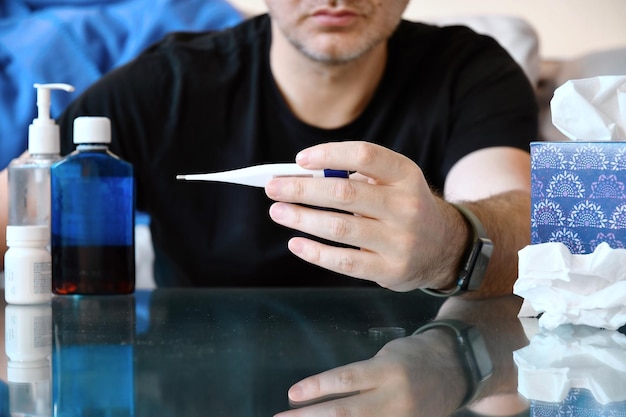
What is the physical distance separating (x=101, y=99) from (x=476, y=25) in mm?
858

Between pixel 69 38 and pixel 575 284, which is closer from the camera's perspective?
pixel 575 284

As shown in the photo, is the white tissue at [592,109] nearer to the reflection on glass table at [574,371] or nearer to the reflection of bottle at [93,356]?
the reflection on glass table at [574,371]

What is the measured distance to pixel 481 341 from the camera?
0.70 metres

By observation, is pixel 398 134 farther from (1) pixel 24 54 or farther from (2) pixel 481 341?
(1) pixel 24 54

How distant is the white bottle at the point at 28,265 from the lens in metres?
0.86

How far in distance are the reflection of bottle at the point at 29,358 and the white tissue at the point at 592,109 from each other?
1.63ft

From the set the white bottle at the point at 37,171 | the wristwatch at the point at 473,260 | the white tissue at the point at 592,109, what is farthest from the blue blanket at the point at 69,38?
the white tissue at the point at 592,109

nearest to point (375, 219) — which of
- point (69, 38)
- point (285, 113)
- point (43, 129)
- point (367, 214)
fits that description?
point (367, 214)

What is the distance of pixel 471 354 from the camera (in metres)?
0.65

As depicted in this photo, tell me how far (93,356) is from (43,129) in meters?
0.39

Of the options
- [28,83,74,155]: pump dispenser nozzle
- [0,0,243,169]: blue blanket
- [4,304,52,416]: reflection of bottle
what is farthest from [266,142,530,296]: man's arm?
[0,0,243,169]: blue blanket

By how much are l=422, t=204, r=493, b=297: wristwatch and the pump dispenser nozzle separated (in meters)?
0.44

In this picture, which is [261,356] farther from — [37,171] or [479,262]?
[37,171]

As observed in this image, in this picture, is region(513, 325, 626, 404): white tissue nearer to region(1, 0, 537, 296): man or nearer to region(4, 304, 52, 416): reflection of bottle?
region(4, 304, 52, 416): reflection of bottle
